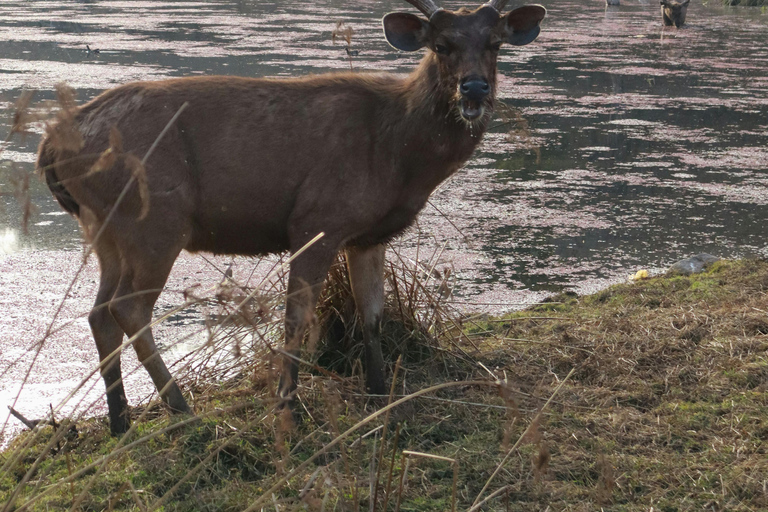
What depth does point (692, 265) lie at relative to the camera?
6.64 m

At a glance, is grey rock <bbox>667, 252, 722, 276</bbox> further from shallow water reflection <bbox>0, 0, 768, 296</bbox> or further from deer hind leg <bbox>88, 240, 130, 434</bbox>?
deer hind leg <bbox>88, 240, 130, 434</bbox>

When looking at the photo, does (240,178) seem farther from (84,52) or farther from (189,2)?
(189,2)

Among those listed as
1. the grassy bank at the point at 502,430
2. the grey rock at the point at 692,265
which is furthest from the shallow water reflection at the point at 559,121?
the grassy bank at the point at 502,430

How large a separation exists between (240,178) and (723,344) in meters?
2.76

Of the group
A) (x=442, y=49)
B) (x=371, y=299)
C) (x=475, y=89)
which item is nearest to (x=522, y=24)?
(x=442, y=49)

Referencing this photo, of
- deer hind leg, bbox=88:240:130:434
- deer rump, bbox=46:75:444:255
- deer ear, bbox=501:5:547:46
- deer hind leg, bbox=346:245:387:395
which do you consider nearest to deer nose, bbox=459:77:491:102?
deer rump, bbox=46:75:444:255

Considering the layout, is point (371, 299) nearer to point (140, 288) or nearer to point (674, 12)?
point (140, 288)

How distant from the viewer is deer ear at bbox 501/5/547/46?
4680mm

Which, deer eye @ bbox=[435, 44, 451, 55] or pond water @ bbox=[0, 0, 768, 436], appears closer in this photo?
deer eye @ bbox=[435, 44, 451, 55]

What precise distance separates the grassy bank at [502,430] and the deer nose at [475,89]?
1.31m

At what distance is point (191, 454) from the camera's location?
12.7 ft

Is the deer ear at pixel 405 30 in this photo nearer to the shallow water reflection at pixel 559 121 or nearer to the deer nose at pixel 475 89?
the deer nose at pixel 475 89

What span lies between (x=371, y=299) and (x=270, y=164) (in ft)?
2.96

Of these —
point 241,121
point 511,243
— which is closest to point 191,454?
point 241,121
